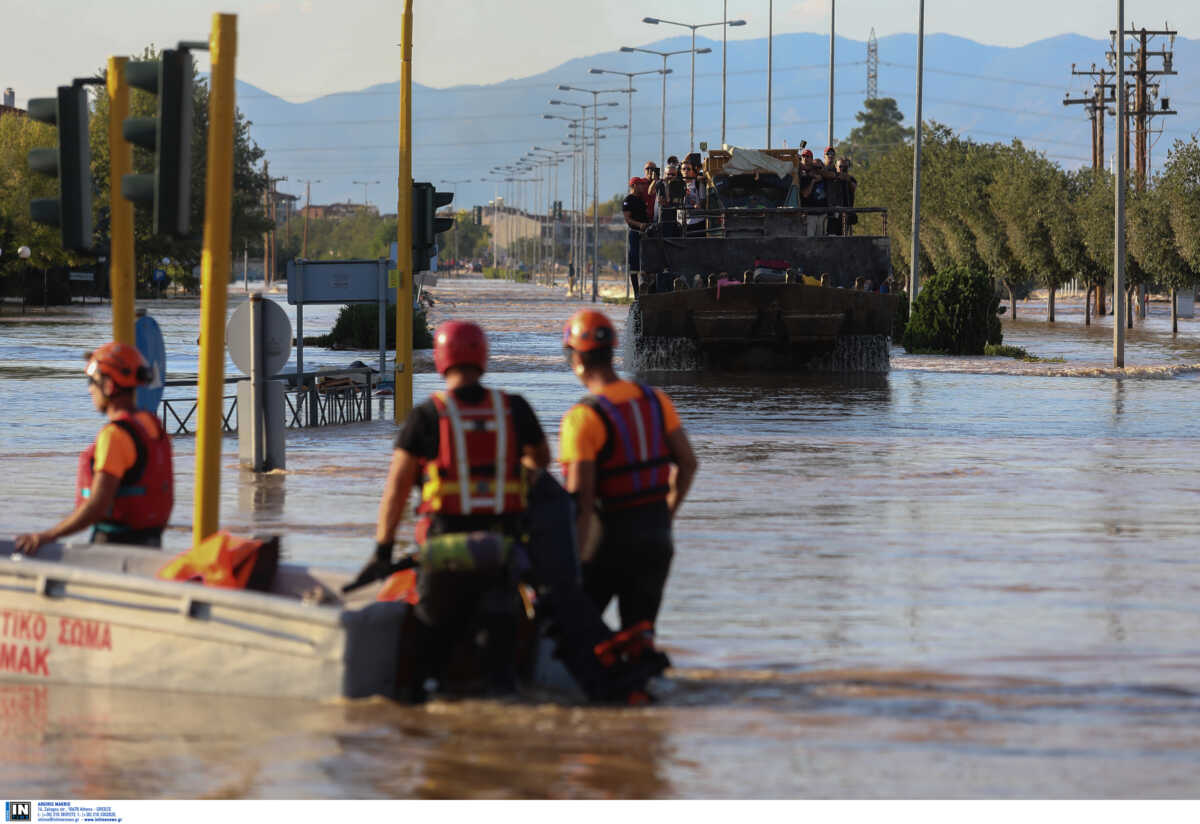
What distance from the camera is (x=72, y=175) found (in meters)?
10.7

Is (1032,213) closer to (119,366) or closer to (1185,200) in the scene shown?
(1185,200)

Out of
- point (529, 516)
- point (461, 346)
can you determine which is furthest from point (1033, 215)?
point (461, 346)

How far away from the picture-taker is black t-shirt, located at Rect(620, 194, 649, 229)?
120 feet

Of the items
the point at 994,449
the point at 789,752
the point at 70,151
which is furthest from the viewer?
the point at 994,449

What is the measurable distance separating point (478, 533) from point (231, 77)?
2.99 meters

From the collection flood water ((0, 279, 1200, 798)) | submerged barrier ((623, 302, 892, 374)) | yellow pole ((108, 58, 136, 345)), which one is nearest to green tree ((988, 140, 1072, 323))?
submerged barrier ((623, 302, 892, 374))

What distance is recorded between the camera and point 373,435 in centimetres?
2155

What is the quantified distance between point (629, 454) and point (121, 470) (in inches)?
82.3

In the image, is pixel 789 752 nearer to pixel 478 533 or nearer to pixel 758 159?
pixel 478 533

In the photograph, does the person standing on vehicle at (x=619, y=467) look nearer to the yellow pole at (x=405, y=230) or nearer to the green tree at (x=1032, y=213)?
the yellow pole at (x=405, y=230)

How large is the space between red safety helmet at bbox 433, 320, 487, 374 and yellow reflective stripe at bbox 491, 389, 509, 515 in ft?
0.49

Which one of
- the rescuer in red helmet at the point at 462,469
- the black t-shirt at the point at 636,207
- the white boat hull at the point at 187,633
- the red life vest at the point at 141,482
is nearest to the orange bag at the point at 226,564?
the white boat hull at the point at 187,633

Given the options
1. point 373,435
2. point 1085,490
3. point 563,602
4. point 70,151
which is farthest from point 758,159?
point 563,602

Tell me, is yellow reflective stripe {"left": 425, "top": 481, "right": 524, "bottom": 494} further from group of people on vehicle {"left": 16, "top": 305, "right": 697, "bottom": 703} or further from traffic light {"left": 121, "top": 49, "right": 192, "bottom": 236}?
traffic light {"left": 121, "top": 49, "right": 192, "bottom": 236}
